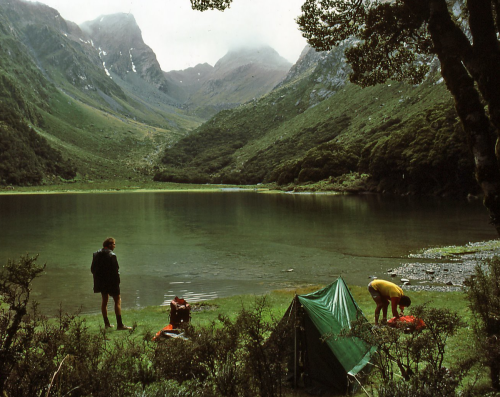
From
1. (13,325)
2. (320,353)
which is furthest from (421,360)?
(13,325)

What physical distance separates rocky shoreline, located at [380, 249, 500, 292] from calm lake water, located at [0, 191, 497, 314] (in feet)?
4.70

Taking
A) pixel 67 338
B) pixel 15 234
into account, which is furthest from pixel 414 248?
pixel 15 234

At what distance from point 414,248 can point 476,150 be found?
27.4 m

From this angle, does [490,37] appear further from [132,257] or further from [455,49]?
[132,257]

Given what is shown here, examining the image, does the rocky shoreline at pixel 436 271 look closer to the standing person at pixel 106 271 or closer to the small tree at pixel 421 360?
the small tree at pixel 421 360

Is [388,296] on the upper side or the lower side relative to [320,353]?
upper

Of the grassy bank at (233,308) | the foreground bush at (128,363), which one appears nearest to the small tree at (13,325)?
the foreground bush at (128,363)

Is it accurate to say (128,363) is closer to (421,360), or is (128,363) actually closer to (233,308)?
(421,360)

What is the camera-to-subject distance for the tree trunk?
22.0 ft

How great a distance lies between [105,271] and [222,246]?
76.2 feet

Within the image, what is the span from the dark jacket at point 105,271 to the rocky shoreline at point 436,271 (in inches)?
571

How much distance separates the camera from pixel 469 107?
688cm

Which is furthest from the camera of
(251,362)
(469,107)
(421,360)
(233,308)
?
(233,308)

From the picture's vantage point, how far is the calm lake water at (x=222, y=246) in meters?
22.4
